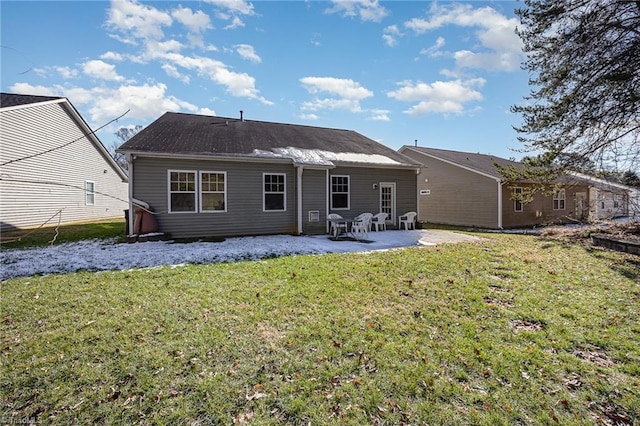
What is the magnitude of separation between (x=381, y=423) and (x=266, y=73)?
42.3ft

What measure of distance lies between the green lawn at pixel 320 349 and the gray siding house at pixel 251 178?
16.0 ft

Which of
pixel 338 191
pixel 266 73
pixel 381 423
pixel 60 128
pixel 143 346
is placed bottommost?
pixel 381 423

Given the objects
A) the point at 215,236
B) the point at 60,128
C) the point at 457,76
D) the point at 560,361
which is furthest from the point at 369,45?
the point at 60,128

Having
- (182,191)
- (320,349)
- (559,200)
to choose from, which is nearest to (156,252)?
(182,191)

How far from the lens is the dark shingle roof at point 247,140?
1117cm

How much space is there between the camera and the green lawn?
111 inches

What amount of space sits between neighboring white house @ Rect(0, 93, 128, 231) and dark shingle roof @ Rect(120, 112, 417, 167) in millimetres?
2895

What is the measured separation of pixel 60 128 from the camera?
1611cm

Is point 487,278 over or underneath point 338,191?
underneath

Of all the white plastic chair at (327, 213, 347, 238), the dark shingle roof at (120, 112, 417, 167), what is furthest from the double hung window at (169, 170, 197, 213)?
the white plastic chair at (327, 213, 347, 238)

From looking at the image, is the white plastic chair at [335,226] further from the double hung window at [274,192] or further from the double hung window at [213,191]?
the double hung window at [213,191]

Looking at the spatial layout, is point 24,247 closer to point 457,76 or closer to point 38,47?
point 38,47

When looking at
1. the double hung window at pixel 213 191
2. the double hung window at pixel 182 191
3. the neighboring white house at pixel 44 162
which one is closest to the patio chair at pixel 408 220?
the double hung window at pixel 213 191

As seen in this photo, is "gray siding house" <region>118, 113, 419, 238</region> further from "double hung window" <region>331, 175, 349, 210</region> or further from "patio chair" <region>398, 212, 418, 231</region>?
"patio chair" <region>398, 212, 418, 231</region>
